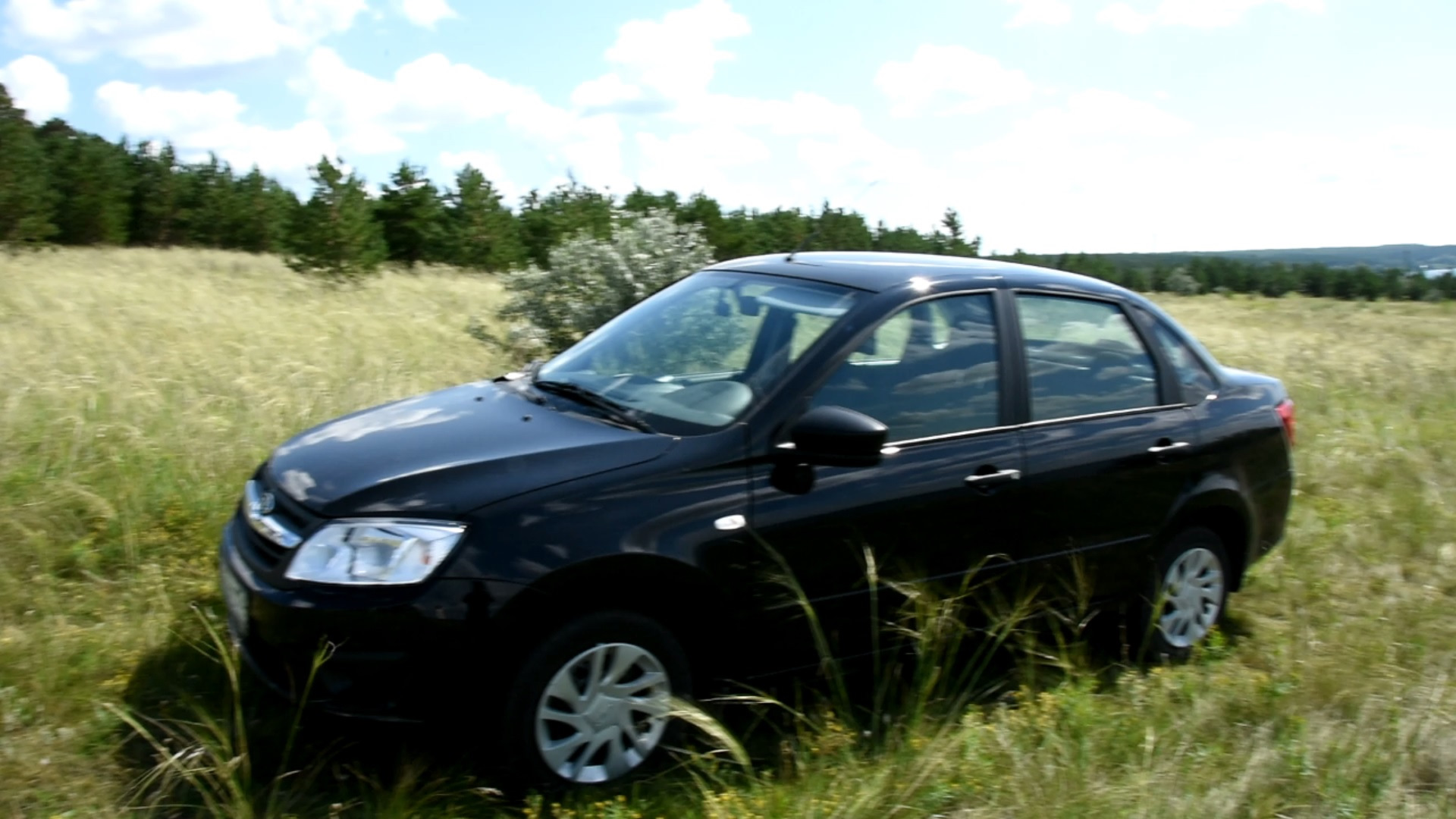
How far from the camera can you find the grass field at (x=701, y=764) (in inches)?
133

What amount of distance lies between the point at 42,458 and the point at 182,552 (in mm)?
1066

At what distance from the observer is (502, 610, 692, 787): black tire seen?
11.0 feet

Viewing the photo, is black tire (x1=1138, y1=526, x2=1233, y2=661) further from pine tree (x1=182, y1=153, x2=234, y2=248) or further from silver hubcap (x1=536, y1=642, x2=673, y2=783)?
pine tree (x1=182, y1=153, x2=234, y2=248)

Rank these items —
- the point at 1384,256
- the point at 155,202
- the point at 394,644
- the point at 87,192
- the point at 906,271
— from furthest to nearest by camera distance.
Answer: the point at 155,202 → the point at 87,192 → the point at 1384,256 → the point at 906,271 → the point at 394,644

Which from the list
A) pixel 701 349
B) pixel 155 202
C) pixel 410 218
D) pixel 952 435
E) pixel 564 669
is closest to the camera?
pixel 564 669

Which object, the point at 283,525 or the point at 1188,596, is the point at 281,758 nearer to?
the point at 283,525

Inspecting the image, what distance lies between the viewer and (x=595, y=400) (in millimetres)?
4297

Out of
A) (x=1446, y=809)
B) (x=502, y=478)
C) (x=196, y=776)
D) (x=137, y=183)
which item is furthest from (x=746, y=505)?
(x=137, y=183)

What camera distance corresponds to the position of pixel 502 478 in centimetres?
353

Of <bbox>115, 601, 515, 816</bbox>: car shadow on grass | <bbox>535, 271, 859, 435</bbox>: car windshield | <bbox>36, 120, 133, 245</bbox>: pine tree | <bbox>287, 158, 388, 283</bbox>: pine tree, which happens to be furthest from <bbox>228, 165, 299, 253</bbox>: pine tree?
<bbox>115, 601, 515, 816</bbox>: car shadow on grass

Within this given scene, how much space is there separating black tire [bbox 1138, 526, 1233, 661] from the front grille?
3128 millimetres

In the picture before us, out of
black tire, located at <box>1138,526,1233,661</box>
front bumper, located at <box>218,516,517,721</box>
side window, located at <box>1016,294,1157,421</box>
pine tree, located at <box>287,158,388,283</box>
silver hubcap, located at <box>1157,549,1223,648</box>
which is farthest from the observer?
pine tree, located at <box>287,158,388,283</box>

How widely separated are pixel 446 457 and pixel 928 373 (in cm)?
169

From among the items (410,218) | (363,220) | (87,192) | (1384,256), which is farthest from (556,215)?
(87,192)
